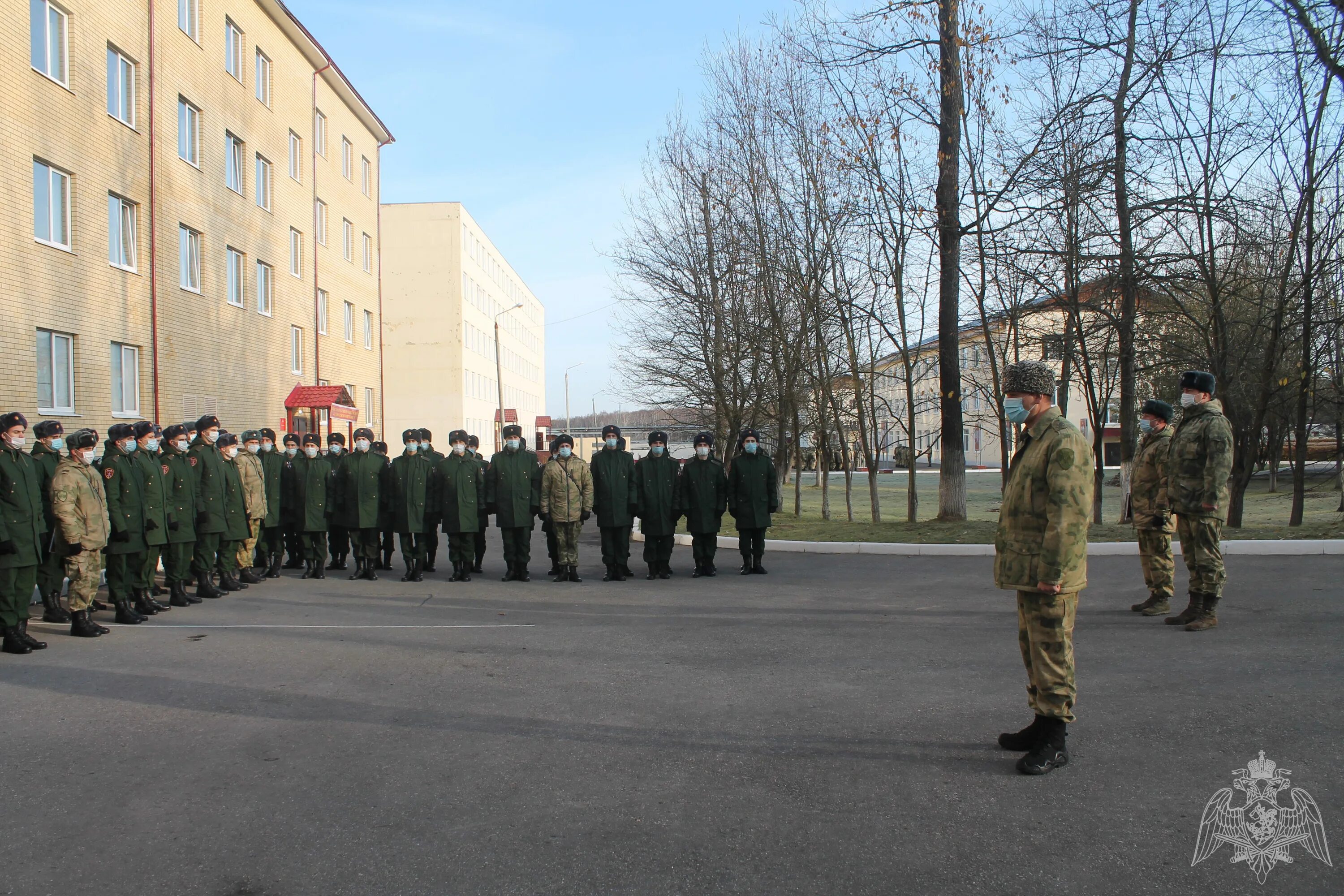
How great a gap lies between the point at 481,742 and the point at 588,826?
1.38 metres

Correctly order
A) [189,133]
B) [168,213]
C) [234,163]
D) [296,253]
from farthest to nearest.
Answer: [296,253] → [234,163] → [189,133] → [168,213]

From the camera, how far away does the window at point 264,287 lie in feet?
88.8

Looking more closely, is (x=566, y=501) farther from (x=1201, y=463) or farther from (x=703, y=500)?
(x=1201, y=463)

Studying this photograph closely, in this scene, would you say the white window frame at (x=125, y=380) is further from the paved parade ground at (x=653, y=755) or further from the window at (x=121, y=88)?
the paved parade ground at (x=653, y=755)

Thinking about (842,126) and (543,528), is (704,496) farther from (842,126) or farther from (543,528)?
(842,126)

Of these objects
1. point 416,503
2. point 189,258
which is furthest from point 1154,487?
point 189,258

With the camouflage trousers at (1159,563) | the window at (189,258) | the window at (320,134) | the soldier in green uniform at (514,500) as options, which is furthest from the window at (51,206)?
the camouflage trousers at (1159,563)

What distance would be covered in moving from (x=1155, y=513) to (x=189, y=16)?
2492 centimetres

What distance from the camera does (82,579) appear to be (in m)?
8.61

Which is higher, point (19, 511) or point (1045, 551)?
point (19, 511)

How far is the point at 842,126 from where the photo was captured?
17.5 metres

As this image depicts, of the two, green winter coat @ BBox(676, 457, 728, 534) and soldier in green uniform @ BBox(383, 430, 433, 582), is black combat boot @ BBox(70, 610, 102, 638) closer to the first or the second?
soldier in green uniform @ BBox(383, 430, 433, 582)

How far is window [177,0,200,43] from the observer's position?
74.2 ft

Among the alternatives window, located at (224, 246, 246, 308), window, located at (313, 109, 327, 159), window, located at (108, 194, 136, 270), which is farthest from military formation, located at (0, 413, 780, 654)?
window, located at (313, 109, 327, 159)
